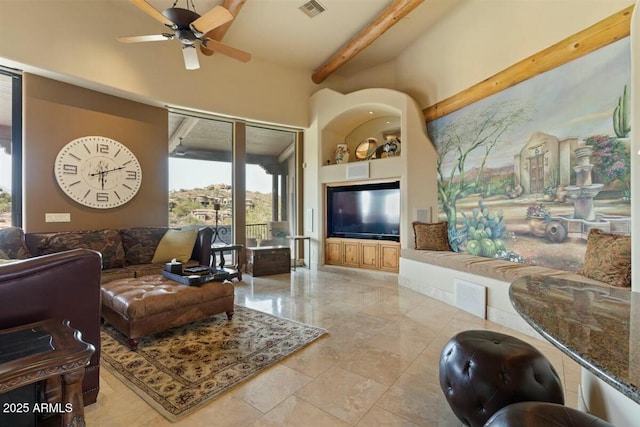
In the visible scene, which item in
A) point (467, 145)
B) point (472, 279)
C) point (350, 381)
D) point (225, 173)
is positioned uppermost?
point (467, 145)

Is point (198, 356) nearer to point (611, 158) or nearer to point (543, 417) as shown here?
point (543, 417)

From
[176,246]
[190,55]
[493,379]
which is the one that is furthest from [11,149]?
[493,379]

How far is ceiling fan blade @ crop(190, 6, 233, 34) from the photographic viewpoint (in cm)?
272

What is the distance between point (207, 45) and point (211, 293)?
2.85 metres

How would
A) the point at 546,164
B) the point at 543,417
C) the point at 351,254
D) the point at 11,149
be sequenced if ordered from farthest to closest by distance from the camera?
the point at 351,254 → the point at 11,149 → the point at 546,164 → the point at 543,417

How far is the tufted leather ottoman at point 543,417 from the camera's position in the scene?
0.90 m

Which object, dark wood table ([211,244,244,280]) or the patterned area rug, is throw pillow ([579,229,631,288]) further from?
dark wood table ([211,244,244,280])

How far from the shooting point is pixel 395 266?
209 inches

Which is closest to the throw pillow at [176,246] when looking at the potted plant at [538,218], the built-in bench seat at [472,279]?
the built-in bench seat at [472,279]

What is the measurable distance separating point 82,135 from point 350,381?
4.86 m

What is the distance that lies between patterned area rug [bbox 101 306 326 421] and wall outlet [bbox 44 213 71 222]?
6.50ft

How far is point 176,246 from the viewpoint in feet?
14.2

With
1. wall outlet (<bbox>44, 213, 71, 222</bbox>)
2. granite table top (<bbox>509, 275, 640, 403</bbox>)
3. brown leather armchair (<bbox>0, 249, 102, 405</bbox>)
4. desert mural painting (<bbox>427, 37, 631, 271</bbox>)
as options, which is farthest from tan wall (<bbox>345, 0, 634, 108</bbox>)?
wall outlet (<bbox>44, 213, 71, 222</bbox>)

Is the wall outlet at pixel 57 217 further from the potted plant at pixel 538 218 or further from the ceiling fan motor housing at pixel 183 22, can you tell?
the potted plant at pixel 538 218
